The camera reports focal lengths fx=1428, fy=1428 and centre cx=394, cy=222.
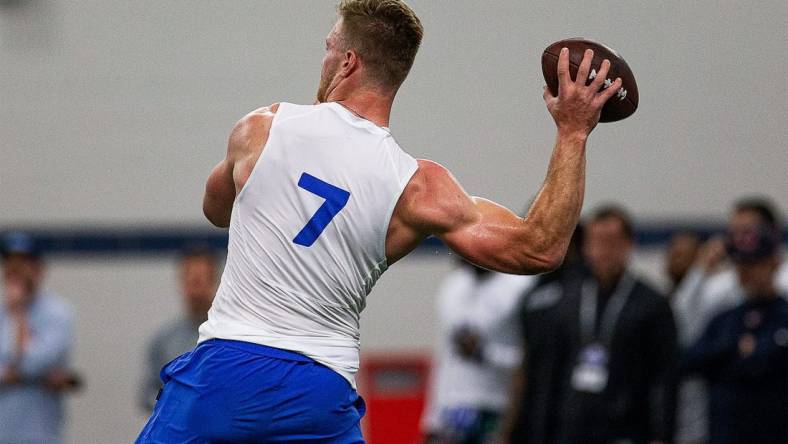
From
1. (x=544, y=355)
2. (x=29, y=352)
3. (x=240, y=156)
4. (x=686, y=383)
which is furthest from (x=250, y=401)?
(x=686, y=383)

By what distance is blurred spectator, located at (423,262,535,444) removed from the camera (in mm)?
8430

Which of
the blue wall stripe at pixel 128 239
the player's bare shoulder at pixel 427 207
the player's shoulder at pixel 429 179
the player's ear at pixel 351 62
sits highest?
the player's ear at pixel 351 62

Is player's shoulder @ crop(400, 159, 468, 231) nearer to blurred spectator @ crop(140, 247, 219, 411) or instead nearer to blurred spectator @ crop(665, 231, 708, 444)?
blurred spectator @ crop(140, 247, 219, 411)

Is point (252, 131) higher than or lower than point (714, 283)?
higher

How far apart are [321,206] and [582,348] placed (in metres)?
3.59

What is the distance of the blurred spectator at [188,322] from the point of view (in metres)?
8.15

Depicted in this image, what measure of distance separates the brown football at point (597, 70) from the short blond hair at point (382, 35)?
39 centimetres

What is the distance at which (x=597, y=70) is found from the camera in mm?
4016

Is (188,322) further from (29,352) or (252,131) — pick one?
(252,131)

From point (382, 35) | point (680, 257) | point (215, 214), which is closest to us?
point (382, 35)

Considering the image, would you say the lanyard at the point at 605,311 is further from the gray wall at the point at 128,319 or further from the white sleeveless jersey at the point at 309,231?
the white sleeveless jersey at the point at 309,231

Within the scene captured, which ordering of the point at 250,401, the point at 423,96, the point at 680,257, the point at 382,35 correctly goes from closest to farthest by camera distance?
the point at 250,401
the point at 382,35
the point at 680,257
the point at 423,96

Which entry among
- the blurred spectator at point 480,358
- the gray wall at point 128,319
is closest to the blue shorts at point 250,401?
the blurred spectator at point 480,358

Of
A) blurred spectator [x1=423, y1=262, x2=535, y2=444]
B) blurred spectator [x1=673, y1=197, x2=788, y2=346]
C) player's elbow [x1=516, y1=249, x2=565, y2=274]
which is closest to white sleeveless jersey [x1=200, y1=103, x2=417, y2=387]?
player's elbow [x1=516, y1=249, x2=565, y2=274]
